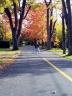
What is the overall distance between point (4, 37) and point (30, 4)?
45992 millimetres

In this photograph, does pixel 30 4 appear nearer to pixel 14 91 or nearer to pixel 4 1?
pixel 4 1

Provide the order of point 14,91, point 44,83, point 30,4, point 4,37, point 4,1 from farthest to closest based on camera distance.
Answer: point 4,37, point 30,4, point 4,1, point 44,83, point 14,91

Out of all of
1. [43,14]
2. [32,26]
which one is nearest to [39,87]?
[43,14]

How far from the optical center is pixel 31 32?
10712cm

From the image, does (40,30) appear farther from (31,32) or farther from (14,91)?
(14,91)

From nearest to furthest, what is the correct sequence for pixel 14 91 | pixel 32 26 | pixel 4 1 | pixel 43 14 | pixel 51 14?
pixel 14 91 < pixel 4 1 < pixel 51 14 < pixel 43 14 < pixel 32 26

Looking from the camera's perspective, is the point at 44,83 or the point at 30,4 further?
the point at 30,4

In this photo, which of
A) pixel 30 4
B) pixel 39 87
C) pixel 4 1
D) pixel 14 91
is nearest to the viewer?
pixel 14 91

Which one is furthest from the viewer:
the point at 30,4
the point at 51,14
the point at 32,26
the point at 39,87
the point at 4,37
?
the point at 4,37

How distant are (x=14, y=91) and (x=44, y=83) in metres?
2.65

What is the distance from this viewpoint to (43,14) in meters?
97.7

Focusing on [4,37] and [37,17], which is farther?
[4,37]

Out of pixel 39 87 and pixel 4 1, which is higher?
pixel 4 1

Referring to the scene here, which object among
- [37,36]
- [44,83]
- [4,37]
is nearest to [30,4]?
[37,36]
